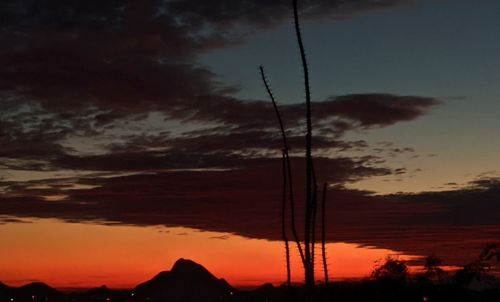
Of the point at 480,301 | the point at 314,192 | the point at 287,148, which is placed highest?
the point at 287,148

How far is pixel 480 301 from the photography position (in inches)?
1522

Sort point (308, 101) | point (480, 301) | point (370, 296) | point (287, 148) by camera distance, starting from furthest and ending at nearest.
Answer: point (370, 296), point (480, 301), point (287, 148), point (308, 101)

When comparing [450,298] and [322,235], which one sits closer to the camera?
[322,235]

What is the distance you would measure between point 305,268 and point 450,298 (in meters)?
25.4

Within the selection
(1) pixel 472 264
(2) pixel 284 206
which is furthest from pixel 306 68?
(1) pixel 472 264

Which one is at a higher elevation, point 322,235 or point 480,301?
point 322,235

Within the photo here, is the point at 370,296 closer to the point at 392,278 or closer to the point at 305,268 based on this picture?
the point at 392,278

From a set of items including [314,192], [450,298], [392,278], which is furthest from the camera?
[392,278]

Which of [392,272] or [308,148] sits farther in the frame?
[392,272]

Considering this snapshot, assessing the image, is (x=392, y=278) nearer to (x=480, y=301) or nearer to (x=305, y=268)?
(x=480, y=301)

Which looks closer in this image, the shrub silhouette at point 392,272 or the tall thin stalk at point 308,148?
the tall thin stalk at point 308,148

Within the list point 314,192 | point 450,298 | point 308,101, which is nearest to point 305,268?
point 314,192

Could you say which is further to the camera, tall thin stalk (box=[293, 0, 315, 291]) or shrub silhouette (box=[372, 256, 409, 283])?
shrub silhouette (box=[372, 256, 409, 283])

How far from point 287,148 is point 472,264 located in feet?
64.9
